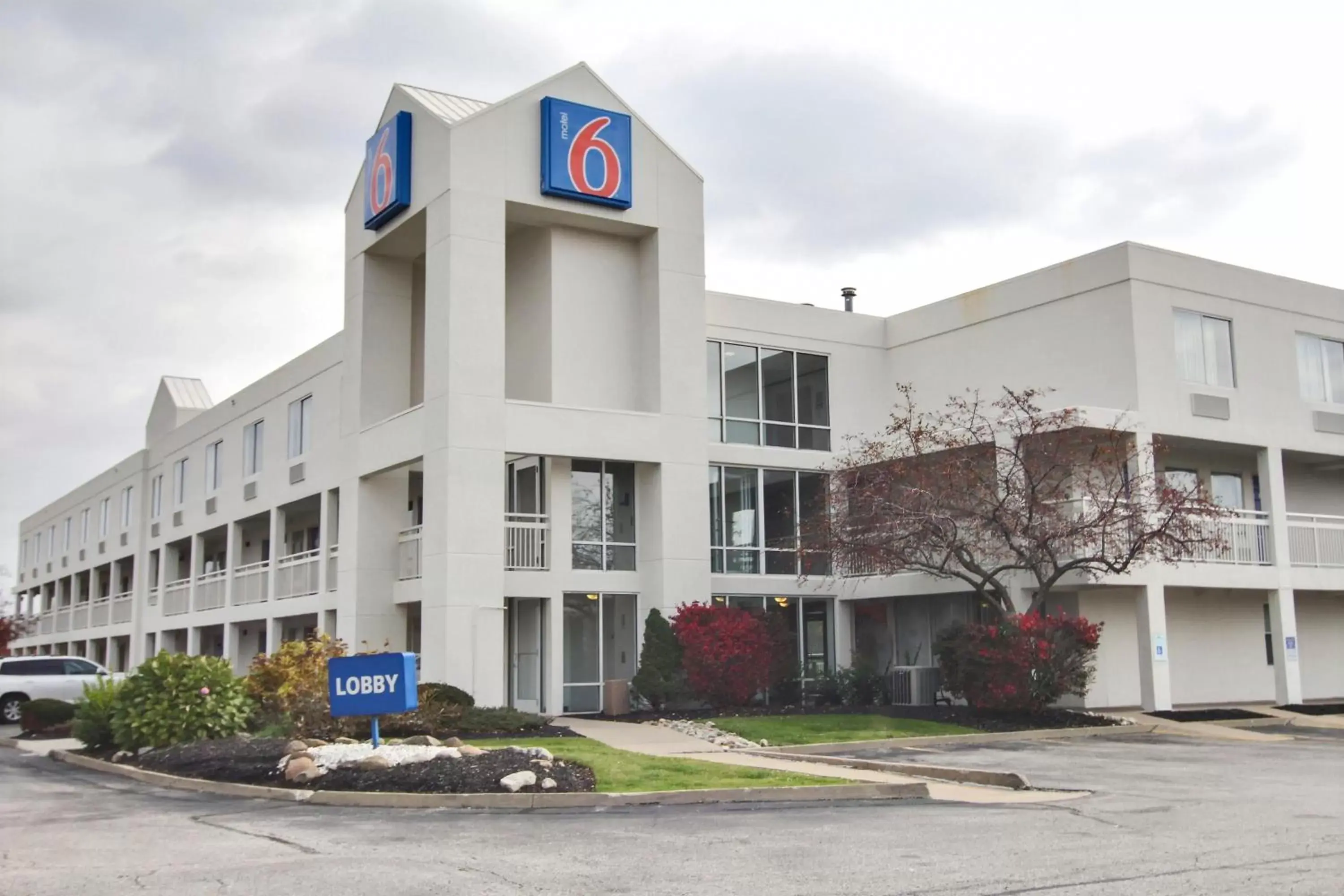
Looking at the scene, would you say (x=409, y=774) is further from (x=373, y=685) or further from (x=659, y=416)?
(x=659, y=416)

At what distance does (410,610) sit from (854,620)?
33.3 ft

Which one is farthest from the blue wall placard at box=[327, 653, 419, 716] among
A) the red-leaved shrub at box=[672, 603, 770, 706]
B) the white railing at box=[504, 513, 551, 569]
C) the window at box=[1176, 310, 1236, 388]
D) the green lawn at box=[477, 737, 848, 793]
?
the window at box=[1176, 310, 1236, 388]

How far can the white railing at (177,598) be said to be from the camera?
42.3 metres

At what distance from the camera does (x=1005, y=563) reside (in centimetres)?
2619

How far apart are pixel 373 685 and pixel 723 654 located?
10.9 meters

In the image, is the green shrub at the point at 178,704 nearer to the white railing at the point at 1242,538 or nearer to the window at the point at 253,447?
the white railing at the point at 1242,538

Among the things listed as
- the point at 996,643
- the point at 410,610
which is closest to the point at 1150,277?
the point at 996,643

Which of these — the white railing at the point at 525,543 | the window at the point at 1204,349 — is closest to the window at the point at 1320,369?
the window at the point at 1204,349

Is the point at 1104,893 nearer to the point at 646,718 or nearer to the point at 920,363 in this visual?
the point at 646,718

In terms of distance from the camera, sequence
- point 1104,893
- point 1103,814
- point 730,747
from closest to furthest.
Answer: point 1104,893 < point 1103,814 < point 730,747

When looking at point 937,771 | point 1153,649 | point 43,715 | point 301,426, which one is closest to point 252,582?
point 301,426

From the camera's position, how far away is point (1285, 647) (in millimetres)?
28688

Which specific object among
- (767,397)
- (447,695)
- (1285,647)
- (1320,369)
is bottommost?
(447,695)

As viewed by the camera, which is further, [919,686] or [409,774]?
[919,686]
